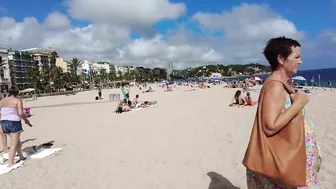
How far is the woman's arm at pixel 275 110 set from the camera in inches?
68.2

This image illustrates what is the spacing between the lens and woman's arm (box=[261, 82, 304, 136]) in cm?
173

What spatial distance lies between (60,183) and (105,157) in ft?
4.84

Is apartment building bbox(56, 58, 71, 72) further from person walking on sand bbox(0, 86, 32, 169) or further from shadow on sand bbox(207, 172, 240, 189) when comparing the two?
shadow on sand bbox(207, 172, 240, 189)

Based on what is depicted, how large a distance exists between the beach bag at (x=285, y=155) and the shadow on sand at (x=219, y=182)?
102 inches

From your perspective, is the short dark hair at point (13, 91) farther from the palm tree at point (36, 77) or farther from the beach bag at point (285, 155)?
the palm tree at point (36, 77)

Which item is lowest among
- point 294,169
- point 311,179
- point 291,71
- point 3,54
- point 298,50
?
point 311,179

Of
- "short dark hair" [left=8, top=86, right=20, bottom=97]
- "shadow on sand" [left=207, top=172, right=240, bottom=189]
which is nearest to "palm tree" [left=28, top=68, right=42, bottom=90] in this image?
"short dark hair" [left=8, top=86, right=20, bottom=97]

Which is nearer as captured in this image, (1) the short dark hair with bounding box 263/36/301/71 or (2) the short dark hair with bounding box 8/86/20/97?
(1) the short dark hair with bounding box 263/36/301/71

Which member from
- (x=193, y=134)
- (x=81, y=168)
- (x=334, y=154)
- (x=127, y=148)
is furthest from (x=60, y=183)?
(x=334, y=154)

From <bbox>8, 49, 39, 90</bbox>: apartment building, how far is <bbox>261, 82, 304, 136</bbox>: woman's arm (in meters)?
106

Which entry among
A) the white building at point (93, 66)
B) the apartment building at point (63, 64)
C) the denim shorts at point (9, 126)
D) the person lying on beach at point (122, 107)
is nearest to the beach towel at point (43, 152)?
the denim shorts at point (9, 126)

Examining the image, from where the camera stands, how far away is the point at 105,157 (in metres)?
6.28

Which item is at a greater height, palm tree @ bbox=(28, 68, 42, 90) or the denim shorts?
palm tree @ bbox=(28, 68, 42, 90)

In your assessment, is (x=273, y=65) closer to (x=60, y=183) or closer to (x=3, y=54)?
(x=60, y=183)
